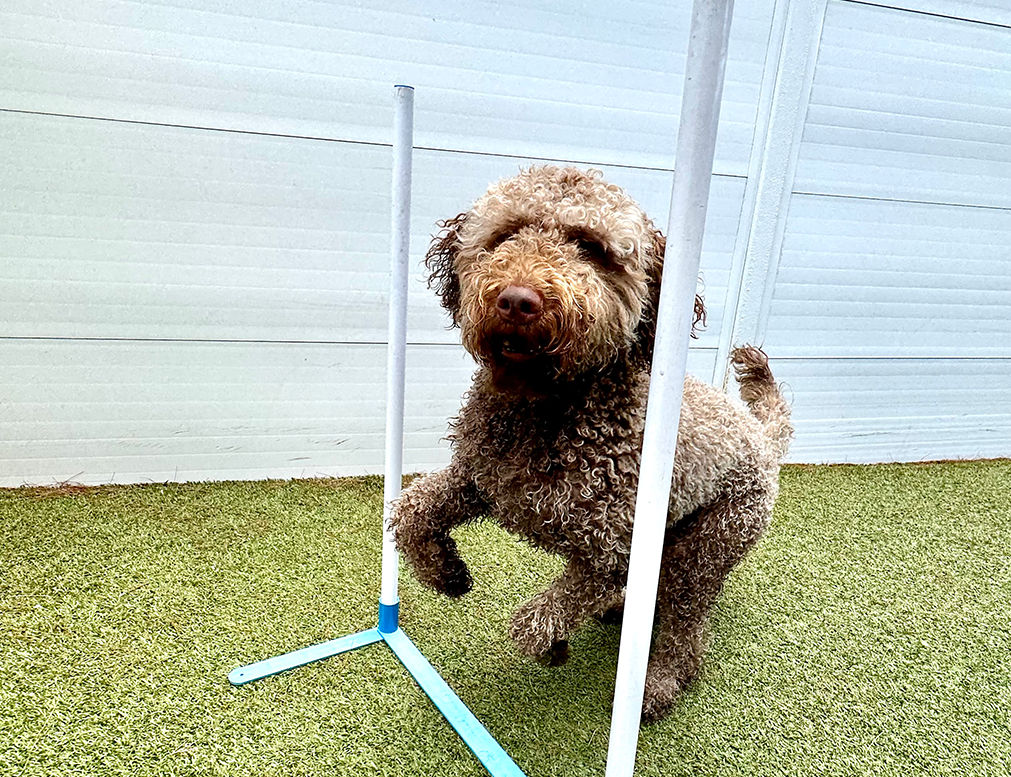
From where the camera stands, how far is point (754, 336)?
3252 mm

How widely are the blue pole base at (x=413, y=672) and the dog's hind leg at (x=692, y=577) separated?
381mm

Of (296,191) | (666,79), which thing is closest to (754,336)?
(666,79)

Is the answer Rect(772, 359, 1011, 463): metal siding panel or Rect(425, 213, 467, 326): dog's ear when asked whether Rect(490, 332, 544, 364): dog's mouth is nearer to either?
Rect(425, 213, 467, 326): dog's ear

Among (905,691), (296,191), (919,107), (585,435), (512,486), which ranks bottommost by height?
(905,691)

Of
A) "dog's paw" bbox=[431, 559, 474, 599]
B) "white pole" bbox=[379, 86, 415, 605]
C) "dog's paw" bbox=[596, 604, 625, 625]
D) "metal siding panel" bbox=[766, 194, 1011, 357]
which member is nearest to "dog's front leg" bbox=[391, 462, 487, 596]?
"dog's paw" bbox=[431, 559, 474, 599]

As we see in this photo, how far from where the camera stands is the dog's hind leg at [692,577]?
157cm

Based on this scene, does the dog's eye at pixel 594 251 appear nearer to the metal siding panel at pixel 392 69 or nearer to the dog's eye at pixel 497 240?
the dog's eye at pixel 497 240

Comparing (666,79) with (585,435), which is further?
(666,79)

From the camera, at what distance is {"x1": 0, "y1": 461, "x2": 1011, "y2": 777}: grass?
139cm

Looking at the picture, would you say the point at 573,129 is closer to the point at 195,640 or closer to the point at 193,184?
the point at 193,184

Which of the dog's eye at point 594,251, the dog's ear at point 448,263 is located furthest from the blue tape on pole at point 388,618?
the dog's eye at point 594,251

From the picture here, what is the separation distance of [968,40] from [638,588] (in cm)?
351

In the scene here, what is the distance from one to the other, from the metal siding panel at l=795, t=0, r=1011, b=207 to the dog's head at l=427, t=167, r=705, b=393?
233cm

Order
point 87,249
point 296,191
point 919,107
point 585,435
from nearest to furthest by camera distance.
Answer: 1. point 585,435
2. point 87,249
3. point 296,191
4. point 919,107
